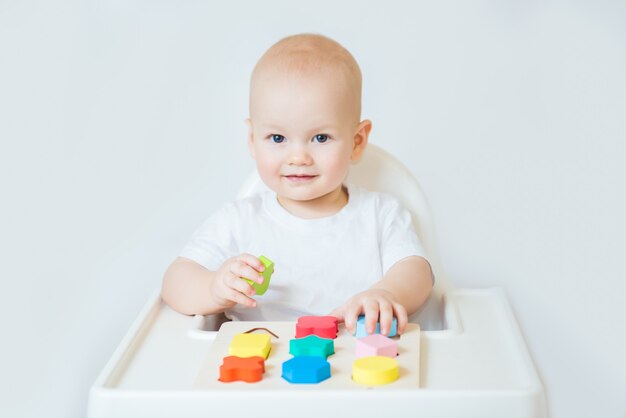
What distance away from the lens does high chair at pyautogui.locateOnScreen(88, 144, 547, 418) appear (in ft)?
3.26

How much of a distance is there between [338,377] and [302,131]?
0.35 m

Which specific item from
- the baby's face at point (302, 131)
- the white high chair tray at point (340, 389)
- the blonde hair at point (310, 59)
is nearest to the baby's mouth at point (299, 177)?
the baby's face at point (302, 131)

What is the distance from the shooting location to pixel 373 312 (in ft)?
3.78

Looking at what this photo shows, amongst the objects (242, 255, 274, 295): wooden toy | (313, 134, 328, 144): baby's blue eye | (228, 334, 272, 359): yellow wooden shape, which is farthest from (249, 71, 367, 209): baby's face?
(228, 334, 272, 359): yellow wooden shape

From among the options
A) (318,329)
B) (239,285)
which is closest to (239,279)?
(239,285)

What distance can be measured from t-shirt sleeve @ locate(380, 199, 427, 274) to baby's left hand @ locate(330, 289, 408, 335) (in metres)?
0.15

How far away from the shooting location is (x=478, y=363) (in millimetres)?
1103

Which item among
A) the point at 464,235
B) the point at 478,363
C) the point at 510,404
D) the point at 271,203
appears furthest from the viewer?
the point at 464,235

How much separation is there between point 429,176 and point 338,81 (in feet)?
3.03

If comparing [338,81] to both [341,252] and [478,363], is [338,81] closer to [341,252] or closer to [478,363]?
[341,252]

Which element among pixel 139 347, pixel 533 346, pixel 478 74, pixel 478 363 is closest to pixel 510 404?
pixel 478 363

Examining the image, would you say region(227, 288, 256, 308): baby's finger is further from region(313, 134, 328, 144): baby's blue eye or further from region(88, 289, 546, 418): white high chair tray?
region(313, 134, 328, 144): baby's blue eye

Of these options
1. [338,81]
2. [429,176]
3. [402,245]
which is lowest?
[429,176]

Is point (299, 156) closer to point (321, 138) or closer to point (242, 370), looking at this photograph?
point (321, 138)
